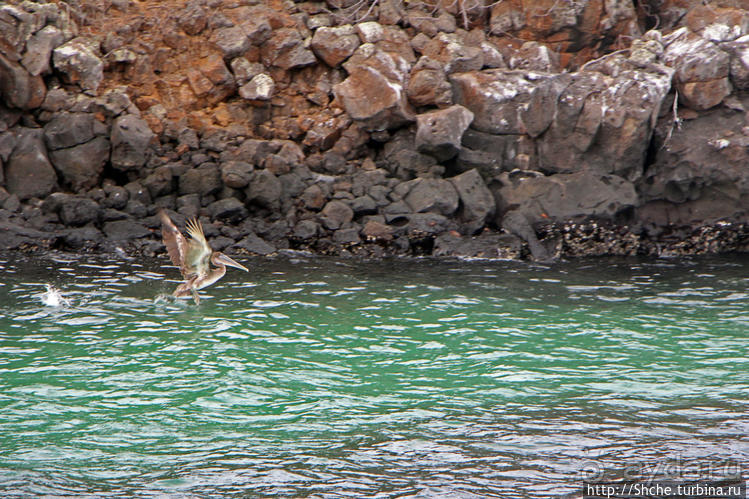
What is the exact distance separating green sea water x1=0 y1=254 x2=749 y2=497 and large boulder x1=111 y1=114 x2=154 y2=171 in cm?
272

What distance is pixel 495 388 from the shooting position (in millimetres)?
10094

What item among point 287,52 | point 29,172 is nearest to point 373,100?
point 287,52

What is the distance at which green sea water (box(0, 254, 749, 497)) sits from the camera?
7.66 meters

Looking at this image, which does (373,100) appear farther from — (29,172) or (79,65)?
(29,172)

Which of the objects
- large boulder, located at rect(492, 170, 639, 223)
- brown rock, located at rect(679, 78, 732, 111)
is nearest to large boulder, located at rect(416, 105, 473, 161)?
large boulder, located at rect(492, 170, 639, 223)

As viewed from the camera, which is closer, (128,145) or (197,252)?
(197,252)

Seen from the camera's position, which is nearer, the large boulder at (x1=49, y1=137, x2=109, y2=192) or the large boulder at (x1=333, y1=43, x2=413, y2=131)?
the large boulder at (x1=49, y1=137, x2=109, y2=192)

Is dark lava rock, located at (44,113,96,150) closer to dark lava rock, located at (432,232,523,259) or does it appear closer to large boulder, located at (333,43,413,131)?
large boulder, located at (333,43,413,131)

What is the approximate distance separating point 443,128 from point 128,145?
21.1ft

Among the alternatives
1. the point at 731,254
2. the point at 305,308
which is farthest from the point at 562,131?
the point at 305,308

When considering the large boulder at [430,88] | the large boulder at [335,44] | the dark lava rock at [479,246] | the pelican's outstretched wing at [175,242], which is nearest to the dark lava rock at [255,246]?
the dark lava rock at [479,246]

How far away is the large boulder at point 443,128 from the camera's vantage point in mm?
18141

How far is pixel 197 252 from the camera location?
12.3m

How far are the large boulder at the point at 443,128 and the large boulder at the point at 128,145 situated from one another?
5641mm
